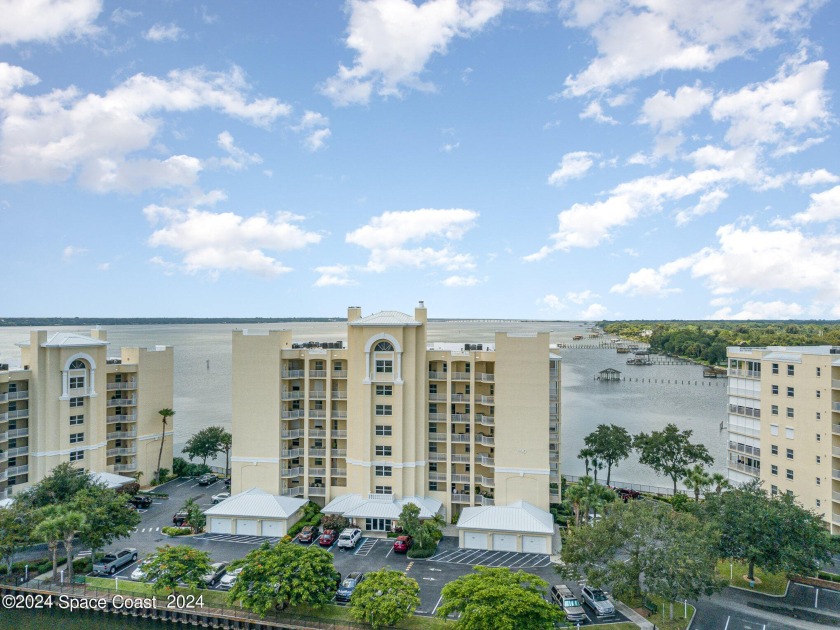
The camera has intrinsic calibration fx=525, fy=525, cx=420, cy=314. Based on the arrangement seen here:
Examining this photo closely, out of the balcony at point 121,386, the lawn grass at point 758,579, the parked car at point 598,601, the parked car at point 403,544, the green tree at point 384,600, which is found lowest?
the lawn grass at point 758,579

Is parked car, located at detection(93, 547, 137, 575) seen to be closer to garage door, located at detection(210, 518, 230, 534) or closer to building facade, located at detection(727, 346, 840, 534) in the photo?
garage door, located at detection(210, 518, 230, 534)

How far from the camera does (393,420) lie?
39.3m

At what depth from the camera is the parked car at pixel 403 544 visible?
33906 millimetres

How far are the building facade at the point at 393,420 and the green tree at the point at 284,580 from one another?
35.0ft

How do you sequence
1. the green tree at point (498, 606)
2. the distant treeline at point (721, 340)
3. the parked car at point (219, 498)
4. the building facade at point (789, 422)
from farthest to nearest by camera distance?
the distant treeline at point (721, 340)
the parked car at point (219, 498)
the building facade at point (789, 422)
the green tree at point (498, 606)

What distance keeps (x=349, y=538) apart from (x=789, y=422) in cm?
3243

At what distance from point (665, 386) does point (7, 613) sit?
120700 mm

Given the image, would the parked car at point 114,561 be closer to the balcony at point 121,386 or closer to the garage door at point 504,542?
the balcony at point 121,386

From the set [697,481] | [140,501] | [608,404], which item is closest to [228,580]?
[140,501]

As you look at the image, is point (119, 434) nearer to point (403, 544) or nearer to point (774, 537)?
point (403, 544)

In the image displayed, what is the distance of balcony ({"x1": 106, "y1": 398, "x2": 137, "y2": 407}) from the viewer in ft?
154

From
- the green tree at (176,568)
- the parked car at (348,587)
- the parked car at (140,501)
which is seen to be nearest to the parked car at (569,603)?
the parked car at (348,587)

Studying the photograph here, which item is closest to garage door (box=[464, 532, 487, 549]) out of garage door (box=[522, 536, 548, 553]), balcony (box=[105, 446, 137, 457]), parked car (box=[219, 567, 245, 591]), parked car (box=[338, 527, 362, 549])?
garage door (box=[522, 536, 548, 553])

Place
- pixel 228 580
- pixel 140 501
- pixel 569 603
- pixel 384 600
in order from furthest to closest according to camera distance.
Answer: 1. pixel 140 501
2. pixel 228 580
3. pixel 569 603
4. pixel 384 600
